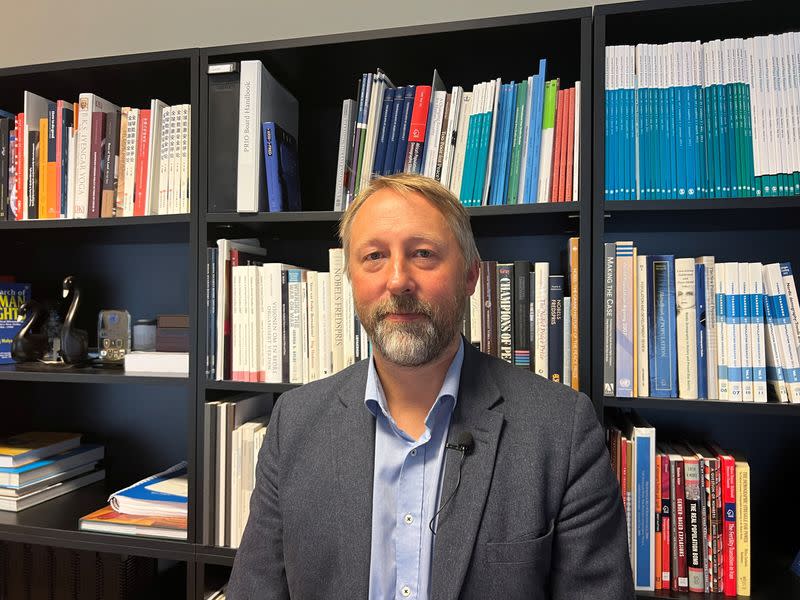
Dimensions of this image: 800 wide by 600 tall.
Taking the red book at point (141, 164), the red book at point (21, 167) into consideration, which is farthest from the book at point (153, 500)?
the red book at point (21, 167)

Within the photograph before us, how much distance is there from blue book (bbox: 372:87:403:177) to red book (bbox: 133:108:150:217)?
27.5 inches

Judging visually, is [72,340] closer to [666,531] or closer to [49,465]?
[49,465]

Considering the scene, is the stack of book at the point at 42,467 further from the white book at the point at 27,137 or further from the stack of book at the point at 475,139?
the stack of book at the point at 475,139

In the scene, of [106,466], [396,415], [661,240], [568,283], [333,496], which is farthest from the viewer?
[106,466]

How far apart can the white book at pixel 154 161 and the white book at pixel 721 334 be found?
153 cm

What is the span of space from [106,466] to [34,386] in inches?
17.2

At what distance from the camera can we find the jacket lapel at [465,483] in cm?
106

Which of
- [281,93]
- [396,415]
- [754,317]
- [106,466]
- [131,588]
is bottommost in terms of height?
[131,588]

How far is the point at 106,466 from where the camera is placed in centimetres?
205

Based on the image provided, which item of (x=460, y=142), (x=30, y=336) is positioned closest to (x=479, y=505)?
(x=460, y=142)

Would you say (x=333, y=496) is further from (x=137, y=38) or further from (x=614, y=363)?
(x=137, y=38)

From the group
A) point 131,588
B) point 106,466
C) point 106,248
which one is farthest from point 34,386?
point 131,588

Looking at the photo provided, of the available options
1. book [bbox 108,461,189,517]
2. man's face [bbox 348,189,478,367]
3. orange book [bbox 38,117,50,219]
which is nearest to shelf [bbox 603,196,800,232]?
man's face [bbox 348,189,478,367]

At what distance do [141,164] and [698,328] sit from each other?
5.21 feet
